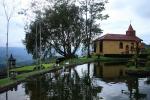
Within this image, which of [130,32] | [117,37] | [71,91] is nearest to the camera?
[71,91]

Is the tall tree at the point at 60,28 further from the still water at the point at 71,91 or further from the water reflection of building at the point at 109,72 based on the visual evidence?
the still water at the point at 71,91

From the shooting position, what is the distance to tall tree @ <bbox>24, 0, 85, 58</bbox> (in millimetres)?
65250

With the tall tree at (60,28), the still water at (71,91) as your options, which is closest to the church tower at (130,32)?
the tall tree at (60,28)

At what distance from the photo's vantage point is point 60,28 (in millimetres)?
66312

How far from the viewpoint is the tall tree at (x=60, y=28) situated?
65.2 m

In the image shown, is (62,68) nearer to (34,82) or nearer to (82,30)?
(34,82)

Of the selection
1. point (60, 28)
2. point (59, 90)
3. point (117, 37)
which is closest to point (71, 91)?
point (59, 90)

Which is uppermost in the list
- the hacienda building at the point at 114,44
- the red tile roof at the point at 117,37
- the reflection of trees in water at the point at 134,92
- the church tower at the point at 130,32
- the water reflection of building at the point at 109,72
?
the church tower at the point at 130,32

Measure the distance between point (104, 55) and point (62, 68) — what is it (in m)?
26.4

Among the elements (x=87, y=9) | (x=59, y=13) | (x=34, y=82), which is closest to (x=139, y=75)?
(x=34, y=82)

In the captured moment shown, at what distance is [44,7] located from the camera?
6656 centimetres

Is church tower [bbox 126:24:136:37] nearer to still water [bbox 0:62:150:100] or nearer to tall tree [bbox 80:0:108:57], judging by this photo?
tall tree [bbox 80:0:108:57]

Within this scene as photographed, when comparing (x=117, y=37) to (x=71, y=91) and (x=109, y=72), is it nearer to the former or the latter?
(x=109, y=72)

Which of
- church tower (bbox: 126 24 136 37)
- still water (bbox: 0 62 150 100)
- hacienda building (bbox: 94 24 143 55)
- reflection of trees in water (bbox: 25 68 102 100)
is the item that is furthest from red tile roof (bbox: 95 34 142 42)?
still water (bbox: 0 62 150 100)
